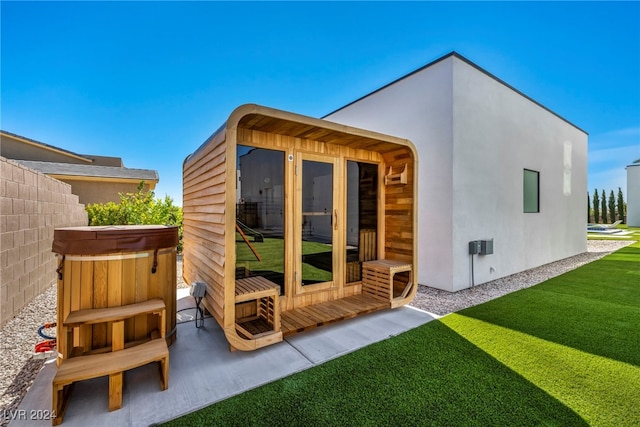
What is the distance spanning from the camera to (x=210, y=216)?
3.07 meters

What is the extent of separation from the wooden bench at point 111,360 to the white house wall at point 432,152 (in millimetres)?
4609

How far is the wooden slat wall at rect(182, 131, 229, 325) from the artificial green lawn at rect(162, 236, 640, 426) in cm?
110

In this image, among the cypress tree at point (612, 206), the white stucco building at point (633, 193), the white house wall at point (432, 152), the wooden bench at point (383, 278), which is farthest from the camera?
the cypress tree at point (612, 206)

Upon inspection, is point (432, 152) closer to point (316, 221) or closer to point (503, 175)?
point (503, 175)

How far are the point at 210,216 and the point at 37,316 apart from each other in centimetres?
293

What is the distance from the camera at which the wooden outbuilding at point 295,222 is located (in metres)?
2.69

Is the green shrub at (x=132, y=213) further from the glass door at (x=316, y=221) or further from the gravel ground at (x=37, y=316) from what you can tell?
the glass door at (x=316, y=221)

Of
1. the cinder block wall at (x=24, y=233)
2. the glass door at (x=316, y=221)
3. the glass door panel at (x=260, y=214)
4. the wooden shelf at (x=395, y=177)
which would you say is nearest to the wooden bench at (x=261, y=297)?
the glass door panel at (x=260, y=214)

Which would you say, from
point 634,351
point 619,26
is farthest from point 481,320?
point 619,26

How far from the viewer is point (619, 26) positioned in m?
9.76

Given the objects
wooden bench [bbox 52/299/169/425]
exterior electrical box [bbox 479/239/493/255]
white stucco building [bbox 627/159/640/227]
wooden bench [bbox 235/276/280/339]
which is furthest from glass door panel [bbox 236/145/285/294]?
white stucco building [bbox 627/159/640/227]

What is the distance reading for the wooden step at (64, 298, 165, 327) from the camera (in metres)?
2.02

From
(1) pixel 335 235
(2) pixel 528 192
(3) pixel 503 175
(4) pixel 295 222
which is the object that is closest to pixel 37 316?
(4) pixel 295 222

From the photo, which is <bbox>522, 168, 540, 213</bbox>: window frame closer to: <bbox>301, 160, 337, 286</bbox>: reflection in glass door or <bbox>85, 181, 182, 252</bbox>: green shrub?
<bbox>301, 160, 337, 286</bbox>: reflection in glass door
